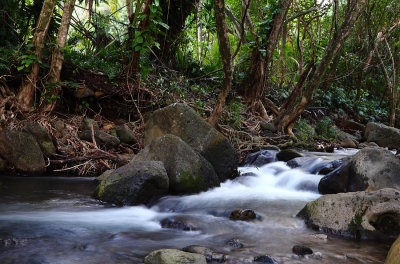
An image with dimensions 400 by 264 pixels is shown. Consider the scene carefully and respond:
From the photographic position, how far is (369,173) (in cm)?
473

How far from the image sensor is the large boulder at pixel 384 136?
424 inches

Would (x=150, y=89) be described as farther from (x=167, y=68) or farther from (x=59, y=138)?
(x=59, y=138)

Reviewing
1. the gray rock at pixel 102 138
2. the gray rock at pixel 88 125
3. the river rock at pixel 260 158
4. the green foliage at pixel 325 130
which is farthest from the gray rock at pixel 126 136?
the green foliage at pixel 325 130

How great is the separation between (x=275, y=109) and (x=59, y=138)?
6.41 m

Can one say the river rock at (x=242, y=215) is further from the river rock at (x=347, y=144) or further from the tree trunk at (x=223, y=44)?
the river rock at (x=347, y=144)

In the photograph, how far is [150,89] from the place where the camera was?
8.20 meters

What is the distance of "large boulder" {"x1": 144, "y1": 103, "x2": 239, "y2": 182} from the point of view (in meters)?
5.83

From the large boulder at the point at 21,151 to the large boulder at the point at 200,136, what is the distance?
186cm

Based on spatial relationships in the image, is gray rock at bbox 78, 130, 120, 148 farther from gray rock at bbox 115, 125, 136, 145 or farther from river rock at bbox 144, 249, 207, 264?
river rock at bbox 144, 249, 207, 264

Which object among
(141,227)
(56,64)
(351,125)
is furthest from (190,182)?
(351,125)

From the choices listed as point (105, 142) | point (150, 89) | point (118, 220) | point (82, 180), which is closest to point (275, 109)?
point (150, 89)

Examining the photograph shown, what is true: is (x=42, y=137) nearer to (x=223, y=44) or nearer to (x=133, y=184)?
(x=133, y=184)

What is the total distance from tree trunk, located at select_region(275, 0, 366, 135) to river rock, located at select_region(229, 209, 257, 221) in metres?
5.05

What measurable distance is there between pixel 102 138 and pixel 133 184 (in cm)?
224
